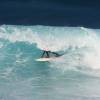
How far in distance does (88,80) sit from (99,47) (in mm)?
144

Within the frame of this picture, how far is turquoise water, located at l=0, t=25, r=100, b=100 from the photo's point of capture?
3.98 m

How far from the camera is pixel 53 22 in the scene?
3.99m

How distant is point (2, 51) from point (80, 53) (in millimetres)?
323

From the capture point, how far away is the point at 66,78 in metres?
3.99

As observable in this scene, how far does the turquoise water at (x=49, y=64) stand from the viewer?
398 centimetres

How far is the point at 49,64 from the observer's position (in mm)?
4000

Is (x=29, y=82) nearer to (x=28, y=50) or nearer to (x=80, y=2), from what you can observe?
(x=28, y=50)

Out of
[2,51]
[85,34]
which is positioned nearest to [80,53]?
[85,34]

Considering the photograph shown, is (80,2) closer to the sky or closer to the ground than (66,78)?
closer to the sky

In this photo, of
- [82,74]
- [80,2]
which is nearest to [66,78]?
[82,74]

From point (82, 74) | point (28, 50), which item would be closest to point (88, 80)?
point (82, 74)

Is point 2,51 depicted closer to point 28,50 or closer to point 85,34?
point 28,50

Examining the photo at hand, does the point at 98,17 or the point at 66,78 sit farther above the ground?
the point at 98,17

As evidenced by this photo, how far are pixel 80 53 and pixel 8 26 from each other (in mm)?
317
